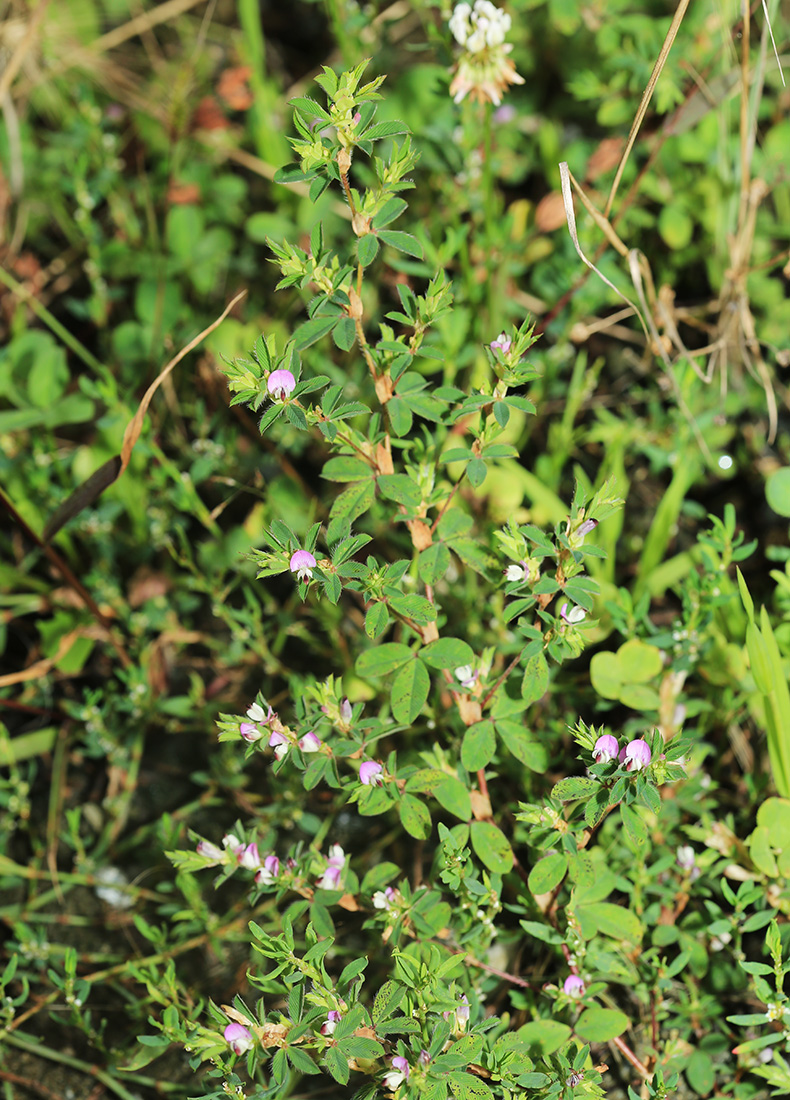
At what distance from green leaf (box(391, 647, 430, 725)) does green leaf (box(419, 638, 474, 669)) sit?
21 millimetres

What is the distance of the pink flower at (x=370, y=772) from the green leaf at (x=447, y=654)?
172 millimetres

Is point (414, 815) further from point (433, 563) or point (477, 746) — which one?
point (433, 563)

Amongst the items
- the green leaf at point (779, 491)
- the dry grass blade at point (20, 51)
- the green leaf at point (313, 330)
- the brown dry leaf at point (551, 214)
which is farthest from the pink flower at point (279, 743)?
the dry grass blade at point (20, 51)

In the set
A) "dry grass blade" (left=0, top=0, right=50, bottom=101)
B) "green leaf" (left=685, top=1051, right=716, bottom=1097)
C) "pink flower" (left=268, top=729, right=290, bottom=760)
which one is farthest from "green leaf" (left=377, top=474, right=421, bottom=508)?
"dry grass blade" (left=0, top=0, right=50, bottom=101)

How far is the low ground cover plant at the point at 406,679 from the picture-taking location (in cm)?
134

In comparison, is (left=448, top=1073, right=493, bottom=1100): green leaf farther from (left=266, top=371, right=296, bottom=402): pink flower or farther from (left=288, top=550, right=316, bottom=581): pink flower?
(left=266, top=371, right=296, bottom=402): pink flower

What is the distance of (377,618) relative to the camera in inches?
54.1

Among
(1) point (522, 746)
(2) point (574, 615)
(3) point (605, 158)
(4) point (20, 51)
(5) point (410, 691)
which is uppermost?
(4) point (20, 51)

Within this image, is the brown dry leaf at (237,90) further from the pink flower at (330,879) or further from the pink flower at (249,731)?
the pink flower at (330,879)

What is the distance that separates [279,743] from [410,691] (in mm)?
215

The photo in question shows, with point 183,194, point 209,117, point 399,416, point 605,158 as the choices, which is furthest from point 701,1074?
point 209,117

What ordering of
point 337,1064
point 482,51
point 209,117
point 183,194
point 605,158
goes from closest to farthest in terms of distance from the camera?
point 337,1064 → point 482,51 → point 605,158 → point 183,194 → point 209,117

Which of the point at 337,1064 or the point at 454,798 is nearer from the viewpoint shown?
the point at 337,1064

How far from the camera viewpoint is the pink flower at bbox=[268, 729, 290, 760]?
1.35 meters
